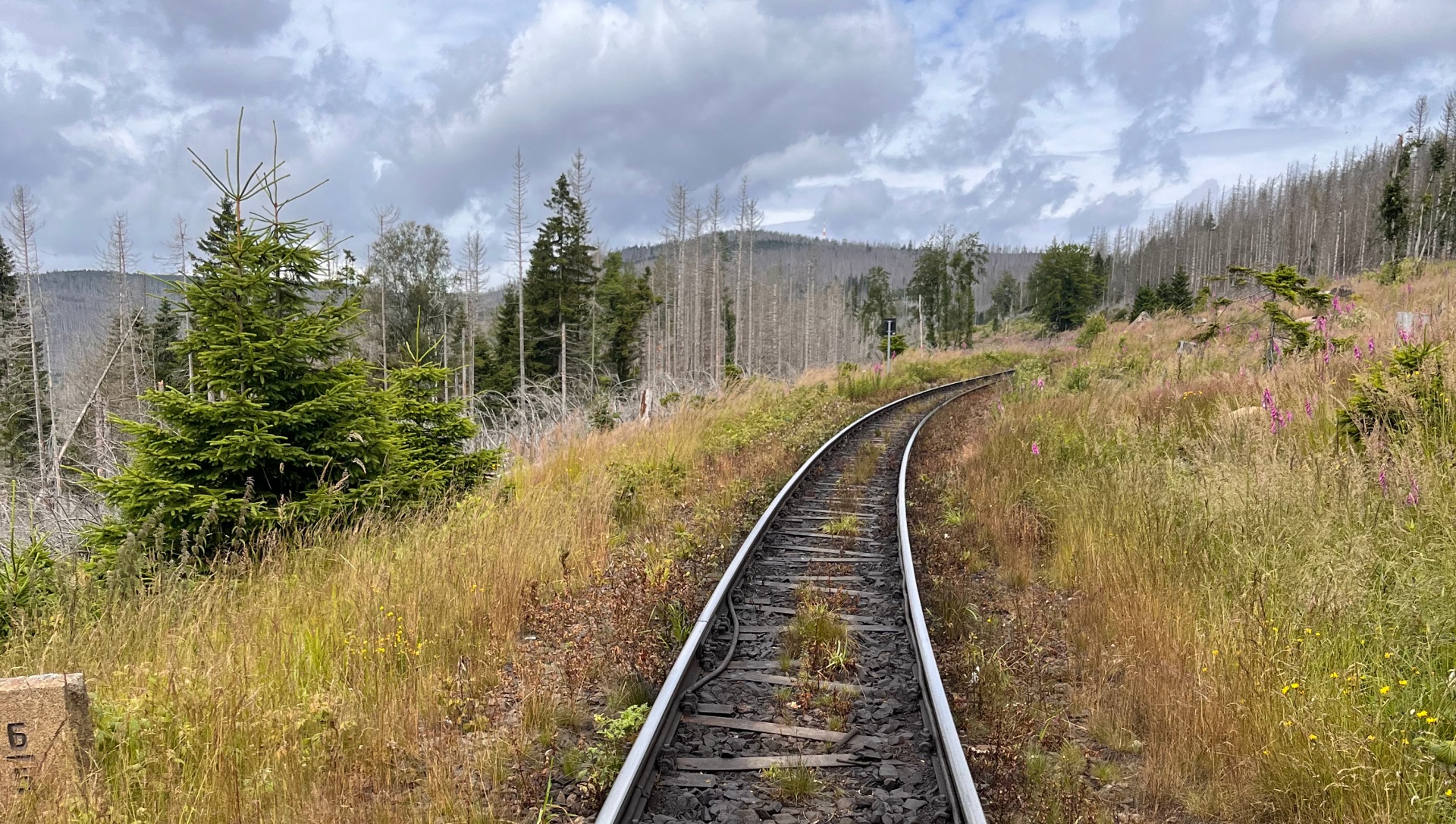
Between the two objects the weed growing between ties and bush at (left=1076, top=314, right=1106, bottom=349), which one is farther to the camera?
bush at (left=1076, top=314, right=1106, bottom=349)

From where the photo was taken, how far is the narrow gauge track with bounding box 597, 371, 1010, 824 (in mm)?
2906

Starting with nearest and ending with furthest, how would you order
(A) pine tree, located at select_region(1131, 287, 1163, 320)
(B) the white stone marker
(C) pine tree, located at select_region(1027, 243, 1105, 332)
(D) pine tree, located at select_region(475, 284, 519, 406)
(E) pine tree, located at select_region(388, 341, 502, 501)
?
(B) the white stone marker → (E) pine tree, located at select_region(388, 341, 502, 501) → (D) pine tree, located at select_region(475, 284, 519, 406) → (A) pine tree, located at select_region(1131, 287, 1163, 320) → (C) pine tree, located at select_region(1027, 243, 1105, 332)

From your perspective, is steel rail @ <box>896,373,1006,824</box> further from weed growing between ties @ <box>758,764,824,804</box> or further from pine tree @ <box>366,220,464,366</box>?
pine tree @ <box>366,220,464,366</box>

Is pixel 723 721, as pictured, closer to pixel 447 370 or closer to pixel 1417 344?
pixel 447 370

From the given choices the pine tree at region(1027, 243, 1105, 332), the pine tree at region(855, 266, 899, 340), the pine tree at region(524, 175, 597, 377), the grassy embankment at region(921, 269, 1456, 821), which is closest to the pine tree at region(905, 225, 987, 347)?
the pine tree at region(1027, 243, 1105, 332)

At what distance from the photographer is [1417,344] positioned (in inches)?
230

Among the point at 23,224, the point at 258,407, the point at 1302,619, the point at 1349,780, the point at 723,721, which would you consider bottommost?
the point at 723,721

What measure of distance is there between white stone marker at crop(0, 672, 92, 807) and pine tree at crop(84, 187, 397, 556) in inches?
84.4

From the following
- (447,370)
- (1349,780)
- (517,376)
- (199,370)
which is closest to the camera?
(1349,780)

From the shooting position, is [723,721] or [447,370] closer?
[723,721]

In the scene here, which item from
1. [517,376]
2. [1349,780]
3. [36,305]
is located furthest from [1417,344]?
[36,305]

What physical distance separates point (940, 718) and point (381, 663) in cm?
283

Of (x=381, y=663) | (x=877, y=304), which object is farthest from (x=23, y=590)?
(x=877, y=304)

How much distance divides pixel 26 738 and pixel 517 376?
3830cm
